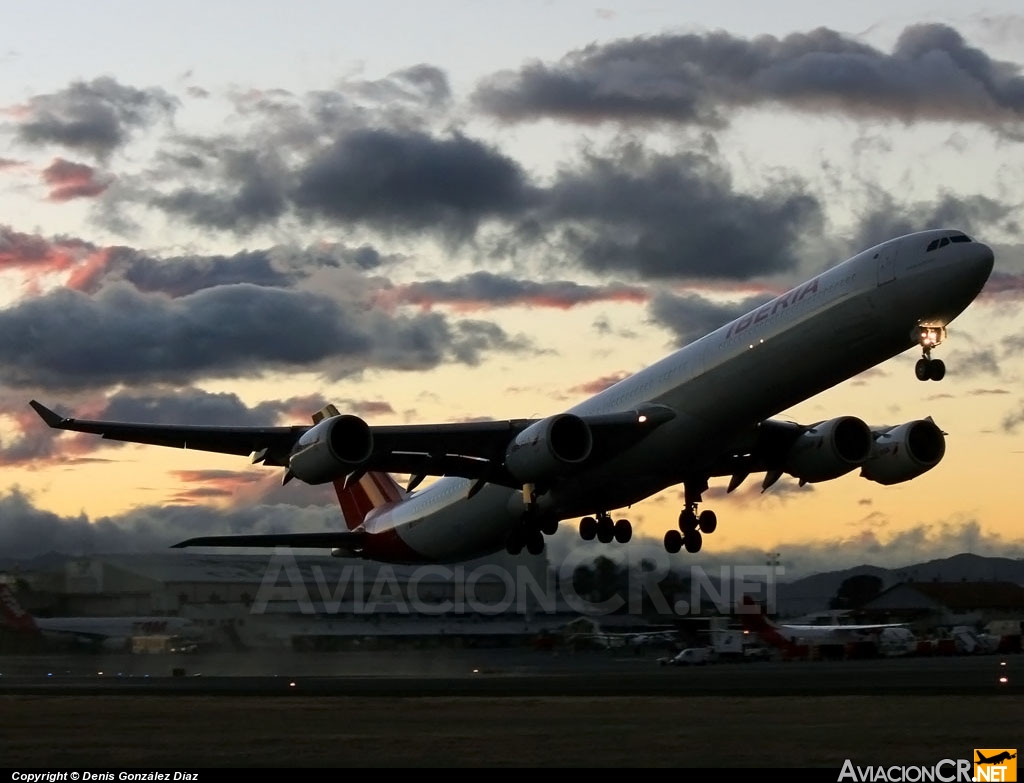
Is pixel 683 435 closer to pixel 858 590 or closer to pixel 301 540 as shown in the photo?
pixel 301 540

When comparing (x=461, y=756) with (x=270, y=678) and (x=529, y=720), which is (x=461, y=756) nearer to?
(x=529, y=720)

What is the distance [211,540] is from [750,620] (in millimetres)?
24471

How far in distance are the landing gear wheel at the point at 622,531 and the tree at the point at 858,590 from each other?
63290mm

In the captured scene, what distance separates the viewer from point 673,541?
4359 centimetres

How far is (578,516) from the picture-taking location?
42.1m

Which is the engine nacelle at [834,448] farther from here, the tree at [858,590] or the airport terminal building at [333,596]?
the tree at [858,590]

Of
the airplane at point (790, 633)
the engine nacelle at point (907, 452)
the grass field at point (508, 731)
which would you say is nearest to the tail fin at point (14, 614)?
the grass field at point (508, 731)

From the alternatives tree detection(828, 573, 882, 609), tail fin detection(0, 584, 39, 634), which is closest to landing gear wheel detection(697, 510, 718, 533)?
tail fin detection(0, 584, 39, 634)

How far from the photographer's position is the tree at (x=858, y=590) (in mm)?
104500

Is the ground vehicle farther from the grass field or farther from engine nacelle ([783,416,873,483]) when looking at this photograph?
the grass field

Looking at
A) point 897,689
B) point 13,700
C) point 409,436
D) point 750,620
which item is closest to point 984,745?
point 897,689

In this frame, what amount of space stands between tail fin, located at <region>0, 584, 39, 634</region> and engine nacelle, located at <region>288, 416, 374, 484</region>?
90.6 feet

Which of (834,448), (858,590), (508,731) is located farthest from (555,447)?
(858,590)

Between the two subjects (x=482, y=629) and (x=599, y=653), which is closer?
(x=599, y=653)
